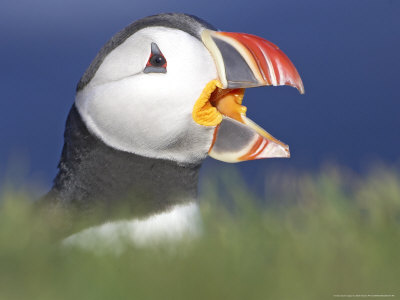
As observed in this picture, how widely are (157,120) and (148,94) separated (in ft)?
0.45

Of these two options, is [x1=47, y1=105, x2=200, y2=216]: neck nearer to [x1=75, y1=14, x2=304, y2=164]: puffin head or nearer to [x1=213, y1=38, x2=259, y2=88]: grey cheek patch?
[x1=75, y1=14, x2=304, y2=164]: puffin head

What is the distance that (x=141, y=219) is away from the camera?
3.02 metres

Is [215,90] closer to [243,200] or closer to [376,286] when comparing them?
[243,200]

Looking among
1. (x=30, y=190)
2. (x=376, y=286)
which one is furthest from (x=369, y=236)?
(x=30, y=190)

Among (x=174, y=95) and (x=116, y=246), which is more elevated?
(x=174, y=95)

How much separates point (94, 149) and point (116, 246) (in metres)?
1.20

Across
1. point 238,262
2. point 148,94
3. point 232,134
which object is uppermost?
point 148,94

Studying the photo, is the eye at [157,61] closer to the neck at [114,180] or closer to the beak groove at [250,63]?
the beak groove at [250,63]

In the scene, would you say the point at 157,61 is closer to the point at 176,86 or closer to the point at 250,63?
the point at 176,86

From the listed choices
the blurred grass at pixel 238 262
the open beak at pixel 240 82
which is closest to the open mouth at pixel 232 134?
the open beak at pixel 240 82

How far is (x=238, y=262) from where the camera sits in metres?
1.78

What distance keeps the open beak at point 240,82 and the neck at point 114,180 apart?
30cm

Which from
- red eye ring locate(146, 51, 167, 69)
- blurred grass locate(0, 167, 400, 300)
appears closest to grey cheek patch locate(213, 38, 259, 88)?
red eye ring locate(146, 51, 167, 69)

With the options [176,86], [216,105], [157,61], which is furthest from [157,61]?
[216,105]
